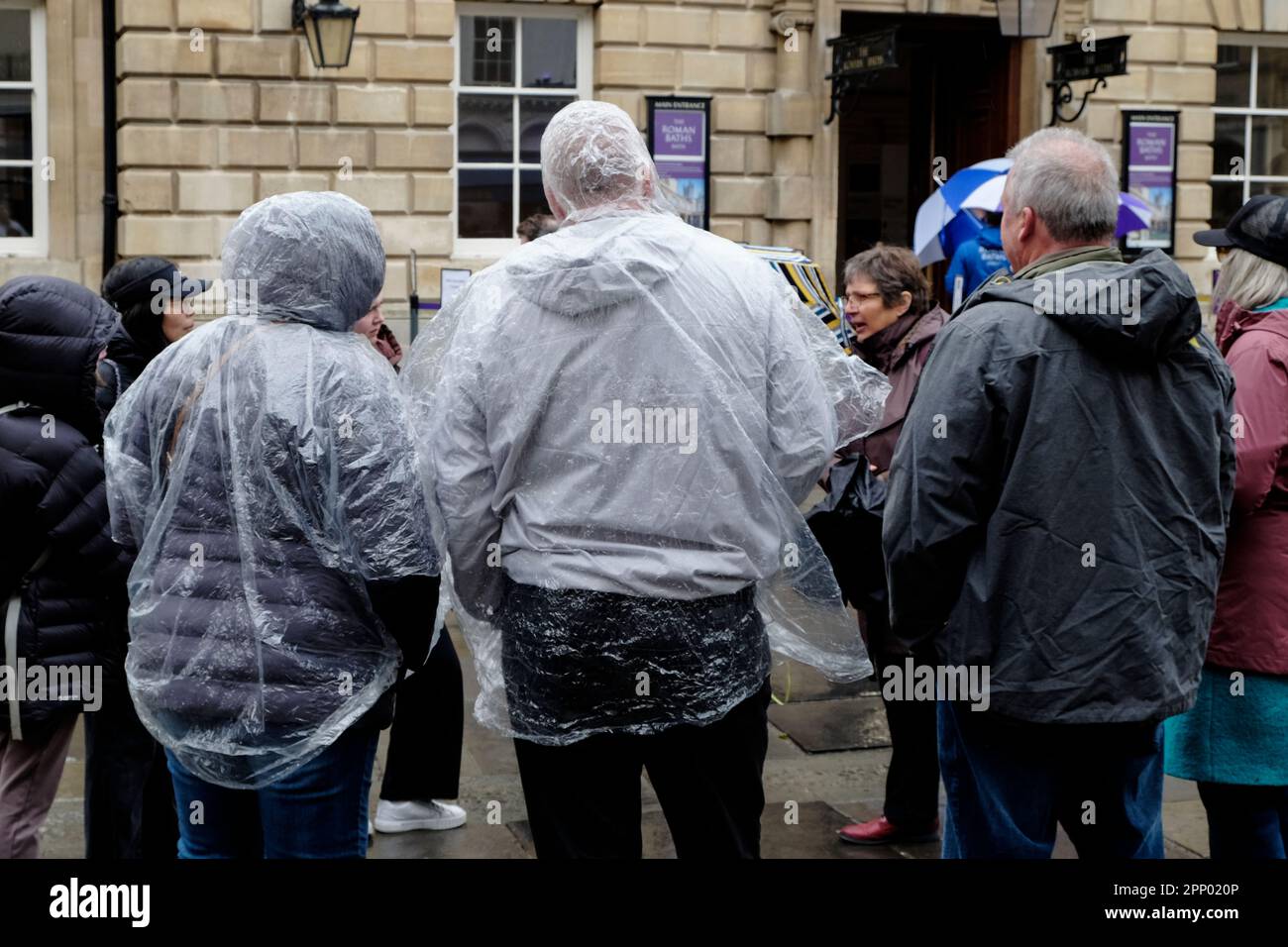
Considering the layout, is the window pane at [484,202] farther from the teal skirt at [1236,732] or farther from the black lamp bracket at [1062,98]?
the teal skirt at [1236,732]

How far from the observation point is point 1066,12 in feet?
43.5

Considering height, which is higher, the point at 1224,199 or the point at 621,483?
the point at 1224,199

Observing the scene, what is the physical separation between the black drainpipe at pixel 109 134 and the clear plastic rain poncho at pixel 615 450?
9.35 m

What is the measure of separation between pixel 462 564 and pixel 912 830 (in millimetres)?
2243

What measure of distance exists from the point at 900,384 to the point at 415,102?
8023mm

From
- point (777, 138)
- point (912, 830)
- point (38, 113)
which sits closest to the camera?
point (912, 830)

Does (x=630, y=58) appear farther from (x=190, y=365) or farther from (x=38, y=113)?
(x=190, y=365)

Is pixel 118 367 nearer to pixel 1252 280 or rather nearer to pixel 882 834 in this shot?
pixel 882 834

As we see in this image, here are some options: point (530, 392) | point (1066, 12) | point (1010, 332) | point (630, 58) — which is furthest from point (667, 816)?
point (1066, 12)

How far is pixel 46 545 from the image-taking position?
3.63 meters

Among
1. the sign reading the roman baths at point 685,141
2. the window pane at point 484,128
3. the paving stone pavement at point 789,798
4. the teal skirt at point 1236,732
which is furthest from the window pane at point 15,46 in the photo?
the teal skirt at point 1236,732

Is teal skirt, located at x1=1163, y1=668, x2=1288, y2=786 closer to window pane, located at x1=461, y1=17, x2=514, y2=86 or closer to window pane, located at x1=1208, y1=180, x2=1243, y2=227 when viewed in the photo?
window pane, located at x1=461, y1=17, x2=514, y2=86

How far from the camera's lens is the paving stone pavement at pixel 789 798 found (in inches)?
186

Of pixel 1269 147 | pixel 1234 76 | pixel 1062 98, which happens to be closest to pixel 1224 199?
pixel 1269 147
